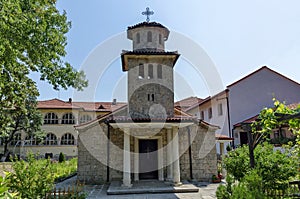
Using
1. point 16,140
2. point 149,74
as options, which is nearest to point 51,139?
point 16,140

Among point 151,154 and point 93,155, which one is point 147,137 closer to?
point 151,154

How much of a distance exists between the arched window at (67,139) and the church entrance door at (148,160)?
73.5 ft

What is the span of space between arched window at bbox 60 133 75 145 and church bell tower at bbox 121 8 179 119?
22.3 meters

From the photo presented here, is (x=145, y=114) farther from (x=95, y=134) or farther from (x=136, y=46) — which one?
(x=136, y=46)

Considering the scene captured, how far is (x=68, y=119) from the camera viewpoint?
33.2 metres

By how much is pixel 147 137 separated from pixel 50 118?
80.8ft

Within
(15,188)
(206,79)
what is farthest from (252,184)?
(206,79)

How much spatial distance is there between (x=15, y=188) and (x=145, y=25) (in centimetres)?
1106

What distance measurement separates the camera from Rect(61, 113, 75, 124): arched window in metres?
33.0

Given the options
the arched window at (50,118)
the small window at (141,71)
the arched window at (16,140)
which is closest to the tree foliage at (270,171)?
the small window at (141,71)

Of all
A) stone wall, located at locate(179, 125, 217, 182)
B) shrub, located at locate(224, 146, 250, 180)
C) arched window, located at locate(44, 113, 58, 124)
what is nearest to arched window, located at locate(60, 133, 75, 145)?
arched window, located at locate(44, 113, 58, 124)

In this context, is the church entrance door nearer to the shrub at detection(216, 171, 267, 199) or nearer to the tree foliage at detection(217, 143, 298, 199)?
the tree foliage at detection(217, 143, 298, 199)

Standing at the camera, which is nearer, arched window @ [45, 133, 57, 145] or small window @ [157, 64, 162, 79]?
small window @ [157, 64, 162, 79]

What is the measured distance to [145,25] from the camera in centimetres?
1410
